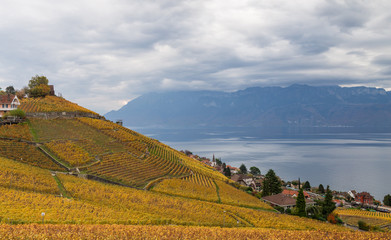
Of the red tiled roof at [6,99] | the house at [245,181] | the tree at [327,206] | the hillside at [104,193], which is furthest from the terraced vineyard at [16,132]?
the house at [245,181]

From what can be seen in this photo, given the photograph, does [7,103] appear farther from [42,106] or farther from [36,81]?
[36,81]

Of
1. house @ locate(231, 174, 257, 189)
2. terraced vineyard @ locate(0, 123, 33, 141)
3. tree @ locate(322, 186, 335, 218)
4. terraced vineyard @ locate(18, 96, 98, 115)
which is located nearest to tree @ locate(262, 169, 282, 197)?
tree @ locate(322, 186, 335, 218)

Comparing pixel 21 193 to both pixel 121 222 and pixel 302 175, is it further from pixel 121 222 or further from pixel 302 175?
pixel 302 175

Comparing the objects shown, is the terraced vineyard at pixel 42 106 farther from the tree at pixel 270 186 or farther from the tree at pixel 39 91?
the tree at pixel 270 186

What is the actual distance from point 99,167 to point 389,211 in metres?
75.3

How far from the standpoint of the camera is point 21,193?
88.3ft

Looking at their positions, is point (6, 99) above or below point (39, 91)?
below

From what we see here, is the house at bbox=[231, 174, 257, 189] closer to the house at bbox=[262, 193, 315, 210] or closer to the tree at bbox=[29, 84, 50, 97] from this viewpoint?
the house at bbox=[262, 193, 315, 210]

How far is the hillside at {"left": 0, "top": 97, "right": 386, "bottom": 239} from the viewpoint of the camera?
20.8 meters

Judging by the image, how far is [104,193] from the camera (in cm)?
3234

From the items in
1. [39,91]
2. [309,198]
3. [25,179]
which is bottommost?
[309,198]

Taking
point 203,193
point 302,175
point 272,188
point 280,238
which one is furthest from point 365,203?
point 280,238

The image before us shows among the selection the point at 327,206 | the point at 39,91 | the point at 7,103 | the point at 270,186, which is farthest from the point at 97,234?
the point at 39,91

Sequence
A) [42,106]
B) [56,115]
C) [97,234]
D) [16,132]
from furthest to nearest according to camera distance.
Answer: [42,106] → [56,115] → [16,132] → [97,234]
